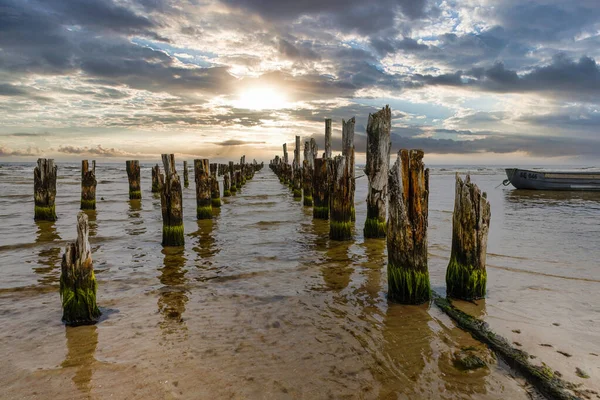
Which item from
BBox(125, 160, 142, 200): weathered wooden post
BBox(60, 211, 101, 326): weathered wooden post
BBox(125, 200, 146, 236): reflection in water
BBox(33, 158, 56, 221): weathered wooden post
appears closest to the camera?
BBox(60, 211, 101, 326): weathered wooden post

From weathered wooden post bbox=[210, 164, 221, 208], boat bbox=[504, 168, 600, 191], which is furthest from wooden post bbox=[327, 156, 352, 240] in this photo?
boat bbox=[504, 168, 600, 191]

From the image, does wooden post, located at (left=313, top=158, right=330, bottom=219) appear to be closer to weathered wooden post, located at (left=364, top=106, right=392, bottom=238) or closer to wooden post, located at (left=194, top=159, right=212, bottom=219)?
weathered wooden post, located at (left=364, top=106, right=392, bottom=238)

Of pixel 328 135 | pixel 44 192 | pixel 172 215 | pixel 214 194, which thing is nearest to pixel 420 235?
pixel 172 215

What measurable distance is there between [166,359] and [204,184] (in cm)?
1009

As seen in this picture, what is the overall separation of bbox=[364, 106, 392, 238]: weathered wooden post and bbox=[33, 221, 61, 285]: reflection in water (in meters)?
7.15

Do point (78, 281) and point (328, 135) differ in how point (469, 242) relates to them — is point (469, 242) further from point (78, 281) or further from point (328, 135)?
point (328, 135)

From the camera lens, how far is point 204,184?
13648mm

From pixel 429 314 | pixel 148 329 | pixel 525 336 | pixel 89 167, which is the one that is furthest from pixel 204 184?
pixel 525 336

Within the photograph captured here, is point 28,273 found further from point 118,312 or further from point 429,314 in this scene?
point 429,314

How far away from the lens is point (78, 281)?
4.80 metres

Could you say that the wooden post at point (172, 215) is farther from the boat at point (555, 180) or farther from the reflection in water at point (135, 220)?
the boat at point (555, 180)

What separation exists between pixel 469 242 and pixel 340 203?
478 cm

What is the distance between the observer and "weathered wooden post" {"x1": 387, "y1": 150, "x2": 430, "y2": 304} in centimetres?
544

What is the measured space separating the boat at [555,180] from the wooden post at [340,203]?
2284cm
